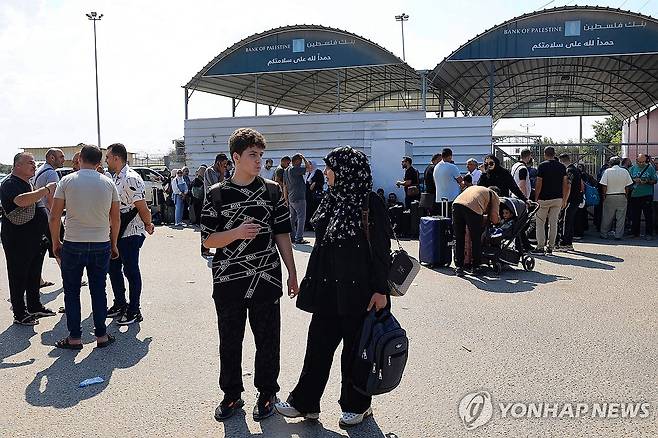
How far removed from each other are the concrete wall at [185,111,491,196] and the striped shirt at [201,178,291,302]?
42.7ft

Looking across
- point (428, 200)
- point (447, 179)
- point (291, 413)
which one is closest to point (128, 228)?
point (291, 413)

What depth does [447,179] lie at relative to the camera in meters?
12.2

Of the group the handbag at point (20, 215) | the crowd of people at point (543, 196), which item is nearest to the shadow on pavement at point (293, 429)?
the handbag at point (20, 215)

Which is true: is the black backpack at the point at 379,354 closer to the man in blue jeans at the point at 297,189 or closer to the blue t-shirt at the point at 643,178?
the man in blue jeans at the point at 297,189

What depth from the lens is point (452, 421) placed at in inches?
163

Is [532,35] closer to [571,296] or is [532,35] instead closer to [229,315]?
[571,296]

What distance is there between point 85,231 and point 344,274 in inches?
117

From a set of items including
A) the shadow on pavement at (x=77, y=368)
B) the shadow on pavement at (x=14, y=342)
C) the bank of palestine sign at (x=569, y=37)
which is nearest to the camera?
the shadow on pavement at (x=77, y=368)

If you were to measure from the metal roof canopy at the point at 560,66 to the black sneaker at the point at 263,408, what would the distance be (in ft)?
52.8

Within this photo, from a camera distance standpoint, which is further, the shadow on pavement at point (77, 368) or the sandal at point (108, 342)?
the sandal at point (108, 342)

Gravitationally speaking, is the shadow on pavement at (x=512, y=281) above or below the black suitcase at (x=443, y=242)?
below

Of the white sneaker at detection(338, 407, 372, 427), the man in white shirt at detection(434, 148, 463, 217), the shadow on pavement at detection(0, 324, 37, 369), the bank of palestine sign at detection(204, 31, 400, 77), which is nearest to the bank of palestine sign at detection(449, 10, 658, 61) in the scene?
the bank of palestine sign at detection(204, 31, 400, 77)

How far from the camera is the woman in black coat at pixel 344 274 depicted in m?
3.86

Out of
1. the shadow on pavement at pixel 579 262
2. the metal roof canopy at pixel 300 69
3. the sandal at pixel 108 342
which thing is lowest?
the sandal at pixel 108 342
